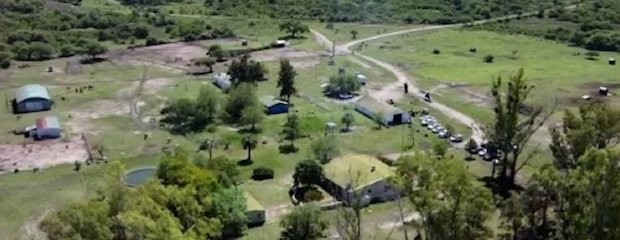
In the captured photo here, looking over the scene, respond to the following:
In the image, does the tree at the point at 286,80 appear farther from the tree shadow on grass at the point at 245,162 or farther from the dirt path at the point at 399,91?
the tree shadow on grass at the point at 245,162

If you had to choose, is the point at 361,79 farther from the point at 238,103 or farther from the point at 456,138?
the point at 456,138

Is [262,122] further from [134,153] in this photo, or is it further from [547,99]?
[547,99]

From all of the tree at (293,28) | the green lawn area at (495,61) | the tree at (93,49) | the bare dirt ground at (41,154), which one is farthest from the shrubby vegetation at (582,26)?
the bare dirt ground at (41,154)

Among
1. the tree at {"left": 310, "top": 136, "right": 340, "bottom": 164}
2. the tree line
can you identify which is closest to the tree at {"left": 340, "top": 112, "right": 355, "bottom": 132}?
the tree at {"left": 310, "top": 136, "right": 340, "bottom": 164}

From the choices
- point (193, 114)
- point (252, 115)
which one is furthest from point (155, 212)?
point (193, 114)

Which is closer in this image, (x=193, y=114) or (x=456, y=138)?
(x=456, y=138)

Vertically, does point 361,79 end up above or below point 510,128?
below
